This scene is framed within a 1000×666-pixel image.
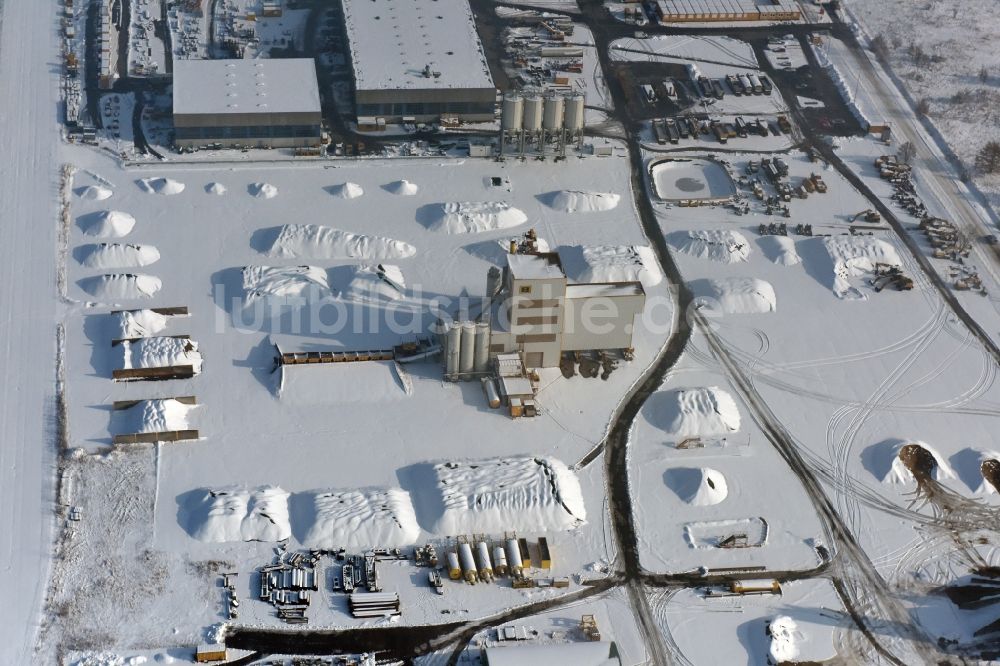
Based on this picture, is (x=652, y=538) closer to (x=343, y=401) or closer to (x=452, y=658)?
(x=452, y=658)

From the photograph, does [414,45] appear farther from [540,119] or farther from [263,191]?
[263,191]

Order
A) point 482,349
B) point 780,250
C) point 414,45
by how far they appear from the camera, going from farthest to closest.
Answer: point 414,45 → point 780,250 → point 482,349

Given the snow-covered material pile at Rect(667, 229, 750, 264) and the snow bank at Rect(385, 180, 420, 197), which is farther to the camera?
the snow bank at Rect(385, 180, 420, 197)

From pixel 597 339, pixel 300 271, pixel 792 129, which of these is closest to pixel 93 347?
pixel 300 271

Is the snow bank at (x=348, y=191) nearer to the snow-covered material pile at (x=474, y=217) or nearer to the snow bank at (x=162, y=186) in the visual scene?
the snow-covered material pile at (x=474, y=217)

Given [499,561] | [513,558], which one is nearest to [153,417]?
[499,561]

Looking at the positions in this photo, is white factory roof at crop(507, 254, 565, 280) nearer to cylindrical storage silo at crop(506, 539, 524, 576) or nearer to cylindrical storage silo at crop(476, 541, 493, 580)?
cylindrical storage silo at crop(506, 539, 524, 576)

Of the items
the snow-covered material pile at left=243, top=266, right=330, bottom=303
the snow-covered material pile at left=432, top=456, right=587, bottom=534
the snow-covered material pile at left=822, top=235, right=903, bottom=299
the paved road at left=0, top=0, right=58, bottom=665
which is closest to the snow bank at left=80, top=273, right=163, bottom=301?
the paved road at left=0, top=0, right=58, bottom=665
